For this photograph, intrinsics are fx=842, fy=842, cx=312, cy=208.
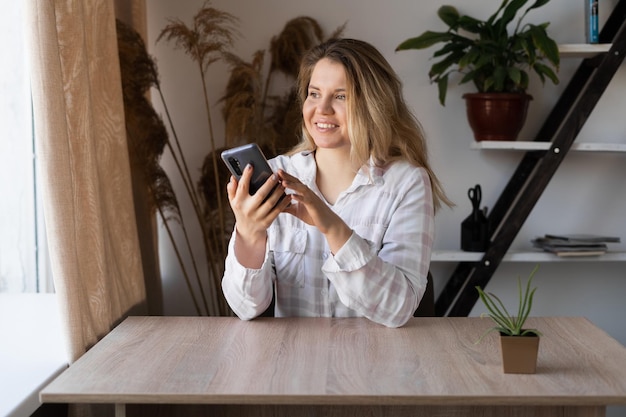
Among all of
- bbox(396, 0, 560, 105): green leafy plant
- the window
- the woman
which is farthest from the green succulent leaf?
the window

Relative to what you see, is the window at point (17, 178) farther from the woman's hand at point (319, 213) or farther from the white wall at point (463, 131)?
the woman's hand at point (319, 213)

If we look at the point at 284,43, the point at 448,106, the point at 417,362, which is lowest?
the point at 417,362

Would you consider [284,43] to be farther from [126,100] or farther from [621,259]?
[621,259]

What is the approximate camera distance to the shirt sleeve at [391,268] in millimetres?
2070

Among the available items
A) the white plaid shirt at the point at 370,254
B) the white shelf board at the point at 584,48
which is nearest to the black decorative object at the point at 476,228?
the white shelf board at the point at 584,48

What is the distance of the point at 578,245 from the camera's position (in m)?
3.73

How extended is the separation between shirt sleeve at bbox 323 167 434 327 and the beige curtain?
0.73 metres

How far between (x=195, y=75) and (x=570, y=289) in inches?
81.5

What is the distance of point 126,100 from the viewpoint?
3.40 meters

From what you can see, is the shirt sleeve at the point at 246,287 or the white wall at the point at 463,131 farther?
the white wall at the point at 463,131

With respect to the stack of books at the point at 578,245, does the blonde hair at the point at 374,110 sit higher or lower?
higher

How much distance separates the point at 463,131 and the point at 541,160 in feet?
1.37

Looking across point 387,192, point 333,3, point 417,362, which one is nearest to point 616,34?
point 333,3

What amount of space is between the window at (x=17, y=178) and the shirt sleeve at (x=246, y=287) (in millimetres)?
1039
